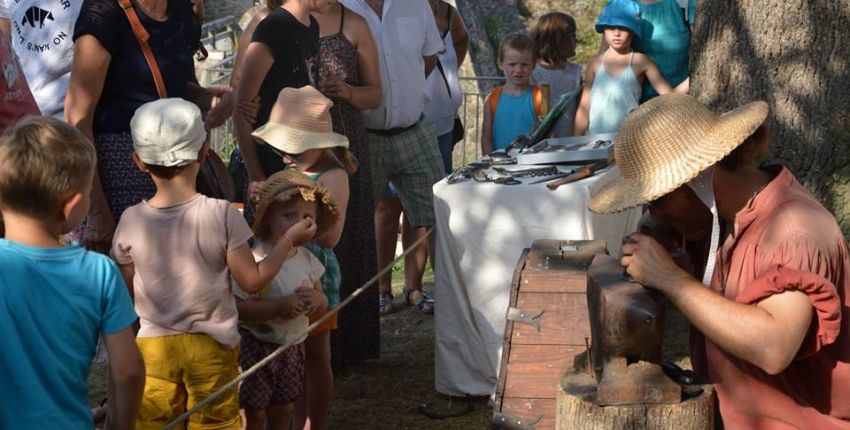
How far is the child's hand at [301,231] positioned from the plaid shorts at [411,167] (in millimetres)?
2244

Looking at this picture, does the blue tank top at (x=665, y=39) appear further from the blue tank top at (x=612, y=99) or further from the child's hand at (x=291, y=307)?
the child's hand at (x=291, y=307)

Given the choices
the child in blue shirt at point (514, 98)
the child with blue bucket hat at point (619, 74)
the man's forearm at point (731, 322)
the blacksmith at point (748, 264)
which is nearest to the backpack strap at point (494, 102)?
the child in blue shirt at point (514, 98)

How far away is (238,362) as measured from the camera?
4336mm

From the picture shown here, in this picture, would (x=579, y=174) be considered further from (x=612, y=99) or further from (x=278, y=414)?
(x=278, y=414)

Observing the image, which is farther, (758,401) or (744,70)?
(744,70)

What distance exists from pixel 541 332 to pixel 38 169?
73.7 inches

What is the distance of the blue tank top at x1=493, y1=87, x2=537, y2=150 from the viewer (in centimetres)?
738

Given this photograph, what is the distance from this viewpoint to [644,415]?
2.83 metres

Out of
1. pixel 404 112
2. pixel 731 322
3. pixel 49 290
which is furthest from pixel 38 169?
pixel 404 112

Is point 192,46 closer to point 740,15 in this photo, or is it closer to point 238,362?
point 238,362

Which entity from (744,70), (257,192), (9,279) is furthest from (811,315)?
(744,70)

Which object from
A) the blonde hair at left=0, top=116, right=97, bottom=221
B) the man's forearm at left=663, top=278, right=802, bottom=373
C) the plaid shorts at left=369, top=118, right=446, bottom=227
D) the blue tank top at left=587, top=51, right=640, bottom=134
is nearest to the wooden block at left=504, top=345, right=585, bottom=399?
the man's forearm at left=663, top=278, right=802, bottom=373

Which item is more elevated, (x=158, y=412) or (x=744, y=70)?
(x=744, y=70)

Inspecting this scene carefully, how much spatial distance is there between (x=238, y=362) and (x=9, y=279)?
58.0 inches
